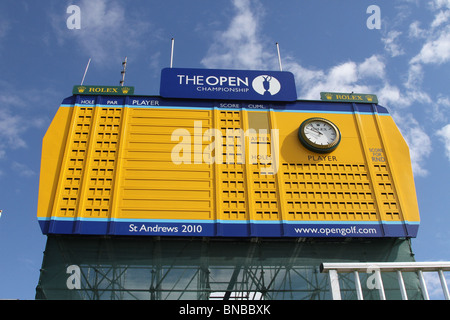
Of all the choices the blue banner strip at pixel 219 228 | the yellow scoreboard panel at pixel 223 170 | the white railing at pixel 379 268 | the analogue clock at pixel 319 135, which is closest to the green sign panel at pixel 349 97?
the yellow scoreboard panel at pixel 223 170

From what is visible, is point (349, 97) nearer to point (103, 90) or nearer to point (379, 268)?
point (103, 90)

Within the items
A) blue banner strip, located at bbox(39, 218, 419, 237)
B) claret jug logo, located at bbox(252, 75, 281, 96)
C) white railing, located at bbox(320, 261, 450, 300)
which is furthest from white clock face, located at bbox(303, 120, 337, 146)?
white railing, located at bbox(320, 261, 450, 300)

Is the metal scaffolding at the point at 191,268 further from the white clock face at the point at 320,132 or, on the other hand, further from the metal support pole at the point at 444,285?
the metal support pole at the point at 444,285

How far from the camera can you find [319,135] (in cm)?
1397

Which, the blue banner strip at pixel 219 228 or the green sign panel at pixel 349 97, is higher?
the green sign panel at pixel 349 97

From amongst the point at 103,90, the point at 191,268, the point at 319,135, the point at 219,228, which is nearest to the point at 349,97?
the point at 319,135

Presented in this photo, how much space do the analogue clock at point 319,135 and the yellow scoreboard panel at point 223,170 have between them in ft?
0.14

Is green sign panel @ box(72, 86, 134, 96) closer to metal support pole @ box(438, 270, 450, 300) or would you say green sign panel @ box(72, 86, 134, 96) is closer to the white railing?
the white railing

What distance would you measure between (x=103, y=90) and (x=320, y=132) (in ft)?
25.2

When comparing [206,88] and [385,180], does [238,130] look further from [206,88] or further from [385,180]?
[385,180]

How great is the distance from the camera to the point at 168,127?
554 inches

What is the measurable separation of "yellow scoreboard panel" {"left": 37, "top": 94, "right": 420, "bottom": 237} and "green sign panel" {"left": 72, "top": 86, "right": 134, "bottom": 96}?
0.21m

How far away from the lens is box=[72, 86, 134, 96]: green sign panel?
1480 cm

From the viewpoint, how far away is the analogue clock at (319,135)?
13648 mm
